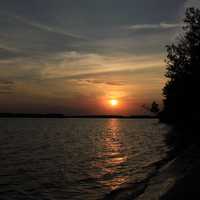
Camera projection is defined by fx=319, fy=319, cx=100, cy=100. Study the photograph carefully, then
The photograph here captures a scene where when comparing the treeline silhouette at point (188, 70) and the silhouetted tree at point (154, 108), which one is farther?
the silhouetted tree at point (154, 108)

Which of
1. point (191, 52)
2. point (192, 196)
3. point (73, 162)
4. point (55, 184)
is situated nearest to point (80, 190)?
point (55, 184)

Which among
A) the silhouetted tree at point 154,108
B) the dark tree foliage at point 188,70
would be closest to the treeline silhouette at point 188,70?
the dark tree foliage at point 188,70

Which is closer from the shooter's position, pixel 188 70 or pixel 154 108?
pixel 188 70

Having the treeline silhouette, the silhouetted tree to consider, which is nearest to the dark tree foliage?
the treeline silhouette

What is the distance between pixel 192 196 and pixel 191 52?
47.8m

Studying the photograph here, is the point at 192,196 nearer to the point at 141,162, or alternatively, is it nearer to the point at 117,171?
the point at 117,171

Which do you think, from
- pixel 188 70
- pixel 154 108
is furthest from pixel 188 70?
pixel 154 108

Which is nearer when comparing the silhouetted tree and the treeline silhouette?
the treeline silhouette

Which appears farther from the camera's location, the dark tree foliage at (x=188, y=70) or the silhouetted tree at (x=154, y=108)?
the silhouetted tree at (x=154, y=108)

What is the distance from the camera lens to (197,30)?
54.8 metres

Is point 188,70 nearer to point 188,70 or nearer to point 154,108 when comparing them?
point 188,70

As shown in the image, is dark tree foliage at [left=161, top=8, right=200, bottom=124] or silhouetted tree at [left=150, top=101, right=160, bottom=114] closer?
dark tree foliage at [left=161, top=8, right=200, bottom=124]

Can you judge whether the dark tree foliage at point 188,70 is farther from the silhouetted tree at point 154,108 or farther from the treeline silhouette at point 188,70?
the silhouetted tree at point 154,108

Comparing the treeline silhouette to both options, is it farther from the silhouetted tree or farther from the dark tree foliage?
the silhouetted tree
